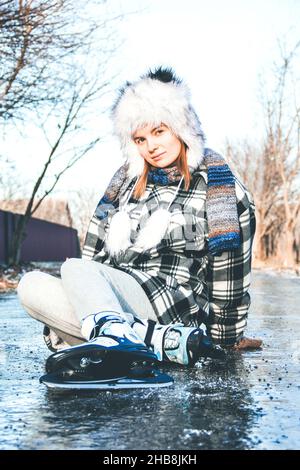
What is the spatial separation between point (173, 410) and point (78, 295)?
32.2 inches

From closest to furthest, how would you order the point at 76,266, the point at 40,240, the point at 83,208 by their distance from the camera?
the point at 76,266 < the point at 40,240 < the point at 83,208

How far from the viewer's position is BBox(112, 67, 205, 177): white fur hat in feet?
12.4

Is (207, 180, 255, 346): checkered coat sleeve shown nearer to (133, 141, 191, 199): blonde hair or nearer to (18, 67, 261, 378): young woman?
(18, 67, 261, 378): young woman

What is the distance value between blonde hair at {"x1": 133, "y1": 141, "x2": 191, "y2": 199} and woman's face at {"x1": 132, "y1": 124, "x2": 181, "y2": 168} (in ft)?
0.07

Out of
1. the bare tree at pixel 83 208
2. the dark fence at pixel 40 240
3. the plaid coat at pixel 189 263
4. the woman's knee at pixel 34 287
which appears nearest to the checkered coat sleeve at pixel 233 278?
the plaid coat at pixel 189 263

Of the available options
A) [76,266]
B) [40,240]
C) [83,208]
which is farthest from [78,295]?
[83,208]

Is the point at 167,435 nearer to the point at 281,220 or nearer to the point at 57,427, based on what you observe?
the point at 57,427

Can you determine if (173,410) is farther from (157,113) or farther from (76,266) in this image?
(157,113)

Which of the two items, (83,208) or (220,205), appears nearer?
(220,205)

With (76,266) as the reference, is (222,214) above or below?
above

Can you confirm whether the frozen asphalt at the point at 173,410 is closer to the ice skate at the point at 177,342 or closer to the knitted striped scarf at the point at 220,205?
the ice skate at the point at 177,342

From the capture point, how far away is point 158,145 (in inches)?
149

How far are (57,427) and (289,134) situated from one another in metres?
34.0

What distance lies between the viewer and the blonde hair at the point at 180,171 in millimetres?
3738
